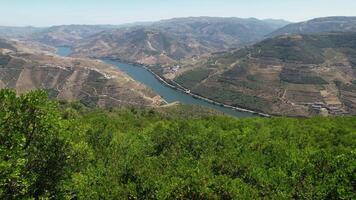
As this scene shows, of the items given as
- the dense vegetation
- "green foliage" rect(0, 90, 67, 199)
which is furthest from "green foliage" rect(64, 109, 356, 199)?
"green foliage" rect(0, 90, 67, 199)

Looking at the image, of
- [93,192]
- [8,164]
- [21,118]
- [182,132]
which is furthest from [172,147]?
[8,164]

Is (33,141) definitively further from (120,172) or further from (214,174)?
(214,174)

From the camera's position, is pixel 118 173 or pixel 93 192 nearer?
pixel 93 192

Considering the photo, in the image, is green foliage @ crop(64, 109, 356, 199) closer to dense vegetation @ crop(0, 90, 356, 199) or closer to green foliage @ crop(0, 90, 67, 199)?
dense vegetation @ crop(0, 90, 356, 199)

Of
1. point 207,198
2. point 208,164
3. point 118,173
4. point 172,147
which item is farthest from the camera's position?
point 172,147

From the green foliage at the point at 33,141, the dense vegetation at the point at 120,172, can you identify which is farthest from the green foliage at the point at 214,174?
the green foliage at the point at 33,141

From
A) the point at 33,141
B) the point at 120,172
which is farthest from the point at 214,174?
the point at 33,141

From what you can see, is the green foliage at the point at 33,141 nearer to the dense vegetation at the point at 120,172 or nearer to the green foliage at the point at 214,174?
the dense vegetation at the point at 120,172

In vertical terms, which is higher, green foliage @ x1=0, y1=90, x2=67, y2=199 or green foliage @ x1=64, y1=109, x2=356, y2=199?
green foliage @ x1=0, y1=90, x2=67, y2=199

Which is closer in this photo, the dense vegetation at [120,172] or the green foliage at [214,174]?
the dense vegetation at [120,172]

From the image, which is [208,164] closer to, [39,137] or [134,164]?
[134,164]

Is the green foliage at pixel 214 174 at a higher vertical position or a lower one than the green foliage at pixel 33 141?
lower
